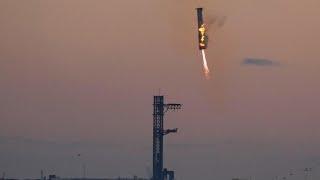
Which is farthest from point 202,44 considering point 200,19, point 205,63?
point 205,63

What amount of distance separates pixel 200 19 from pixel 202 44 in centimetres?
522

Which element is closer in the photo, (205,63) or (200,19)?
(200,19)

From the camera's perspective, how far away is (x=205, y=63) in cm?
15262

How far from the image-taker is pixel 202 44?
102m

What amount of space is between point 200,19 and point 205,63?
46507 mm

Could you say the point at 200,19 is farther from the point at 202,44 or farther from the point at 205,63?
the point at 205,63

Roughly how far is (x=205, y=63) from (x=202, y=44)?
1987 inches

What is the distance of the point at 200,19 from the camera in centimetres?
10638

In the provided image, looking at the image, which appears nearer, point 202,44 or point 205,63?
point 202,44
